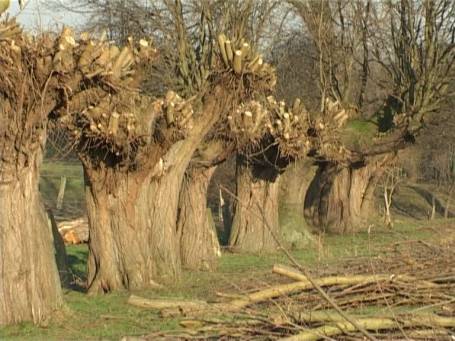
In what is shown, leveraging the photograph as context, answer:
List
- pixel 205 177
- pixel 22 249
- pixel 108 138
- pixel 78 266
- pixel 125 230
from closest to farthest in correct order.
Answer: pixel 22 249, pixel 108 138, pixel 125 230, pixel 205 177, pixel 78 266

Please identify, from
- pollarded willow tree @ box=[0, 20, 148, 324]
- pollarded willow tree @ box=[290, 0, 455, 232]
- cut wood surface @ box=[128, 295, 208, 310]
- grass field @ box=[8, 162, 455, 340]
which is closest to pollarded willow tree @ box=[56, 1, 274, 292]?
grass field @ box=[8, 162, 455, 340]

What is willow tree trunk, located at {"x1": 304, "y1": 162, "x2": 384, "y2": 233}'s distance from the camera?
108 ft

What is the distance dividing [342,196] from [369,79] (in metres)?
5.37

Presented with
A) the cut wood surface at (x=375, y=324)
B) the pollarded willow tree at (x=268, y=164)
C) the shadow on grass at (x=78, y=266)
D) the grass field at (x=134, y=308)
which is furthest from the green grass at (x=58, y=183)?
the cut wood surface at (x=375, y=324)

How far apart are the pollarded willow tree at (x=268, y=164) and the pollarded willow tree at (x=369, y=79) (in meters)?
2.00

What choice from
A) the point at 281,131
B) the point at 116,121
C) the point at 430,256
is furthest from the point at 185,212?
the point at 430,256

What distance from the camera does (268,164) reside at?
2477 cm

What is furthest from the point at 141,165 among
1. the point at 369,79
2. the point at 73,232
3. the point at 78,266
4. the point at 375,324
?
the point at 369,79

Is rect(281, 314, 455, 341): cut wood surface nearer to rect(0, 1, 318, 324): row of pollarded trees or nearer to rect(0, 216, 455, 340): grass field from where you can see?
rect(0, 216, 455, 340): grass field

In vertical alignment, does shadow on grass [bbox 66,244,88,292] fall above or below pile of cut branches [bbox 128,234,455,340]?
below

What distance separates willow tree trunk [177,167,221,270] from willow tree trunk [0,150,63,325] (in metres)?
8.41

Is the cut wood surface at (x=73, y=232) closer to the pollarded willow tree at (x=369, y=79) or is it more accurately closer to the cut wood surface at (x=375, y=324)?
the pollarded willow tree at (x=369, y=79)

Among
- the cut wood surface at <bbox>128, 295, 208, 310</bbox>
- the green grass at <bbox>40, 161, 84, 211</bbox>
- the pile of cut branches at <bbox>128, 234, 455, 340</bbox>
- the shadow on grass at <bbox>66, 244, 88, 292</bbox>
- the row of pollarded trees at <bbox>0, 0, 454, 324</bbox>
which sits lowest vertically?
the shadow on grass at <bbox>66, 244, 88, 292</bbox>

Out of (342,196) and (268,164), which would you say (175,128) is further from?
(342,196)
